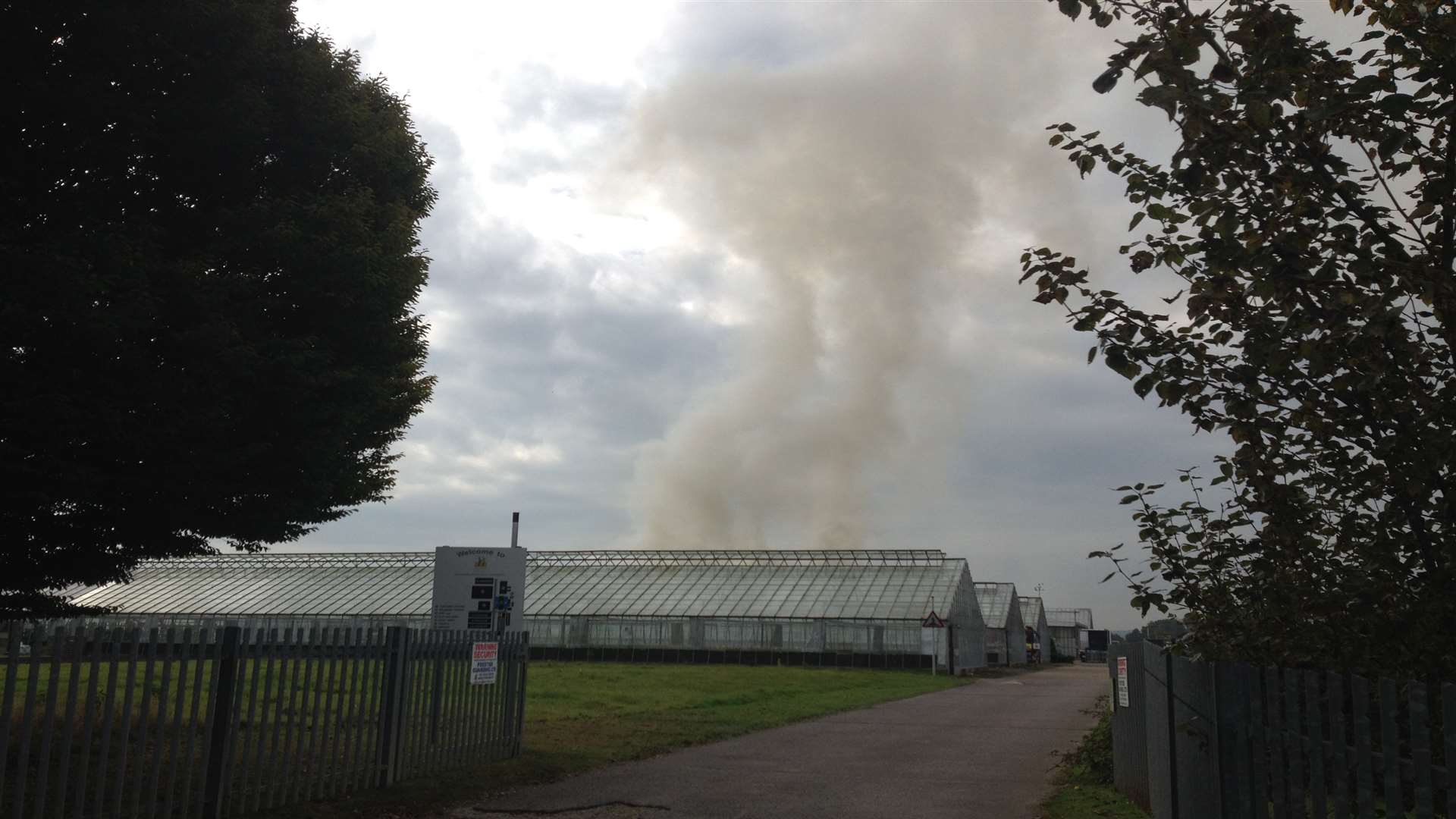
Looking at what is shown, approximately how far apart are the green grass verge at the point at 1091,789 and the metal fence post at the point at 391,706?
7259 millimetres

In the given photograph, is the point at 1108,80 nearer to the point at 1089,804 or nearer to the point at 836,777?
the point at 1089,804

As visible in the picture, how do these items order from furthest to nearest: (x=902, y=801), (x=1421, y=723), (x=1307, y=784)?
(x=902, y=801) < (x=1307, y=784) < (x=1421, y=723)

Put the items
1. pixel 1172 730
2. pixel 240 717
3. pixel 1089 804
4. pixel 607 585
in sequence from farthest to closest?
pixel 607 585 < pixel 1089 804 < pixel 240 717 < pixel 1172 730

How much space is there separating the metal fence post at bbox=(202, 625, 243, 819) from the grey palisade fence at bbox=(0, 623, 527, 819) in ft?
0.04

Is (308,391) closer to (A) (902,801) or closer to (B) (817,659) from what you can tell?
(A) (902,801)

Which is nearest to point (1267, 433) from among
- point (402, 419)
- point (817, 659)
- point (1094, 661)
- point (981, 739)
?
point (402, 419)

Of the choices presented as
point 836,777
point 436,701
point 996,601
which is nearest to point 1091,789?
point 836,777

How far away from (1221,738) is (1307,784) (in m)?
1.23

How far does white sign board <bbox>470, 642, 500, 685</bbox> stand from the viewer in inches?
563

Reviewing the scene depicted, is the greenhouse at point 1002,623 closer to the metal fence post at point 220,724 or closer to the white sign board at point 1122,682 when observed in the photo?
the white sign board at point 1122,682

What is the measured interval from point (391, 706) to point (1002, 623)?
59912 mm

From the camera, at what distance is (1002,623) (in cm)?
6769

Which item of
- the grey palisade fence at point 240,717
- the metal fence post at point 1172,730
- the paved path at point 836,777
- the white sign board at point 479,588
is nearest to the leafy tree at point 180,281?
the grey palisade fence at point 240,717

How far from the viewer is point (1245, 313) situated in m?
5.35
